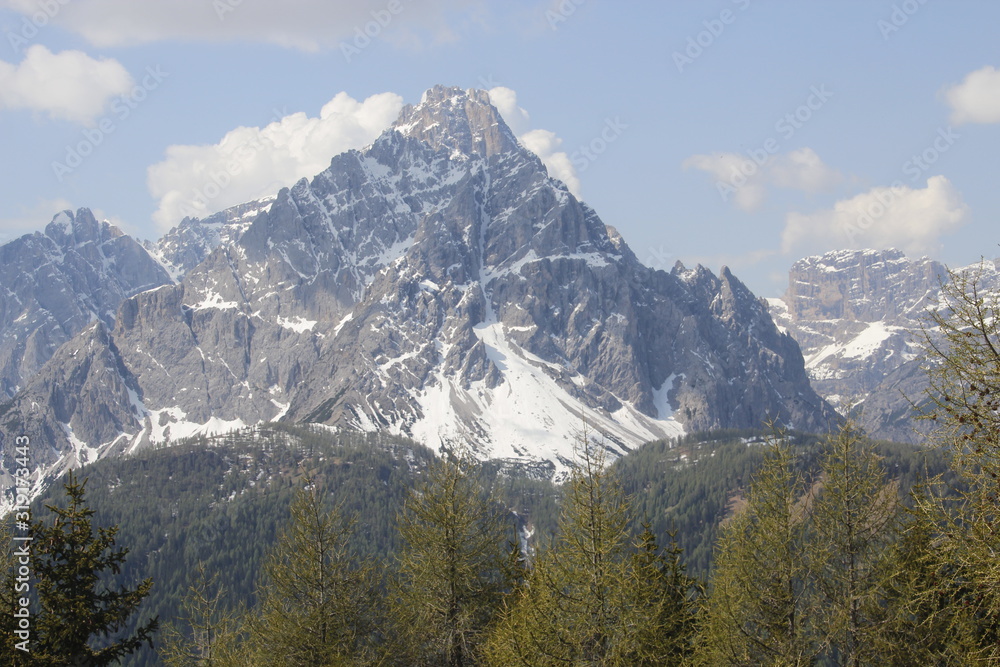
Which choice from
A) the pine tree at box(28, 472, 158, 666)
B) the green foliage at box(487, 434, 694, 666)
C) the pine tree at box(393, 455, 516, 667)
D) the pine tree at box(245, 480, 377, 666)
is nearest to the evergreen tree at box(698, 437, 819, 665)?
the green foliage at box(487, 434, 694, 666)

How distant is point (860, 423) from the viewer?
98.0 feet

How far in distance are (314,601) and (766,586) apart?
614 inches

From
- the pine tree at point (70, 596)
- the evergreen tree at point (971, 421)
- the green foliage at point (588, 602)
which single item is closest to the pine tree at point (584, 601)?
the green foliage at point (588, 602)

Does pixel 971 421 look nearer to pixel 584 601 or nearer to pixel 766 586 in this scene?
pixel 584 601

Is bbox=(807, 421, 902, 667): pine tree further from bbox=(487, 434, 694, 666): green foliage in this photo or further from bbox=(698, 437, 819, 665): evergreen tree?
bbox=(487, 434, 694, 666): green foliage

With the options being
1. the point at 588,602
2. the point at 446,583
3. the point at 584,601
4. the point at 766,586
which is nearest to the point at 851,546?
the point at 766,586

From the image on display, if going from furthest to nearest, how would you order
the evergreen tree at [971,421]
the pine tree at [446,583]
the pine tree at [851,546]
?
the pine tree at [446,583]
the pine tree at [851,546]
the evergreen tree at [971,421]

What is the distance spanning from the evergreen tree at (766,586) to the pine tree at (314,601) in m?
12.2

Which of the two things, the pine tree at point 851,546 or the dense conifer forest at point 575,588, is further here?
the pine tree at point 851,546

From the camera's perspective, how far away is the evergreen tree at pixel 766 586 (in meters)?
25.7

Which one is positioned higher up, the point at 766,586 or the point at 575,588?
the point at 575,588

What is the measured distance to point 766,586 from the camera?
92.0 ft

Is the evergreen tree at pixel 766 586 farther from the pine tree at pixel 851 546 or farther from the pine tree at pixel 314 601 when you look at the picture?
the pine tree at pixel 314 601

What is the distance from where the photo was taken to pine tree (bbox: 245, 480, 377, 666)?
96.0 ft
